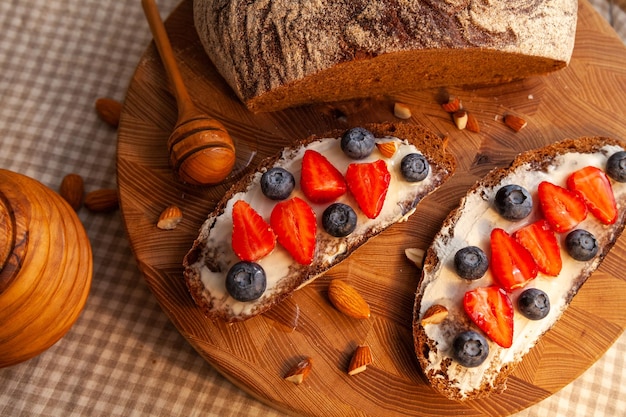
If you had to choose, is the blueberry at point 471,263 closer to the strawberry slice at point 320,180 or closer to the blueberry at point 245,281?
the strawberry slice at point 320,180

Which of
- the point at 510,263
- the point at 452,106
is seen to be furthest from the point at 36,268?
the point at 452,106

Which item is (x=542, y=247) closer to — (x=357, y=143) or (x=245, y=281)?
(x=357, y=143)

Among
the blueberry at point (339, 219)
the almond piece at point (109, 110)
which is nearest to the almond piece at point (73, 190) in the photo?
the almond piece at point (109, 110)

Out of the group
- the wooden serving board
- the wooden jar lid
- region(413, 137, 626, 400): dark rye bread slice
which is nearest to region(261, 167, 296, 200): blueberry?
the wooden serving board

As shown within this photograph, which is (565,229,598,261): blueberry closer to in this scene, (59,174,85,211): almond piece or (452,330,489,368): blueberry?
(452,330,489,368): blueberry

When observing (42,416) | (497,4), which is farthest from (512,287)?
(42,416)

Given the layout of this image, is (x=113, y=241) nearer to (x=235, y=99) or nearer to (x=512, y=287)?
(x=235, y=99)

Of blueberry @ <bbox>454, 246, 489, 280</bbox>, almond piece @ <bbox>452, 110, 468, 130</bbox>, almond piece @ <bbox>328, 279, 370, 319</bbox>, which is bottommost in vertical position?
almond piece @ <bbox>328, 279, 370, 319</bbox>
